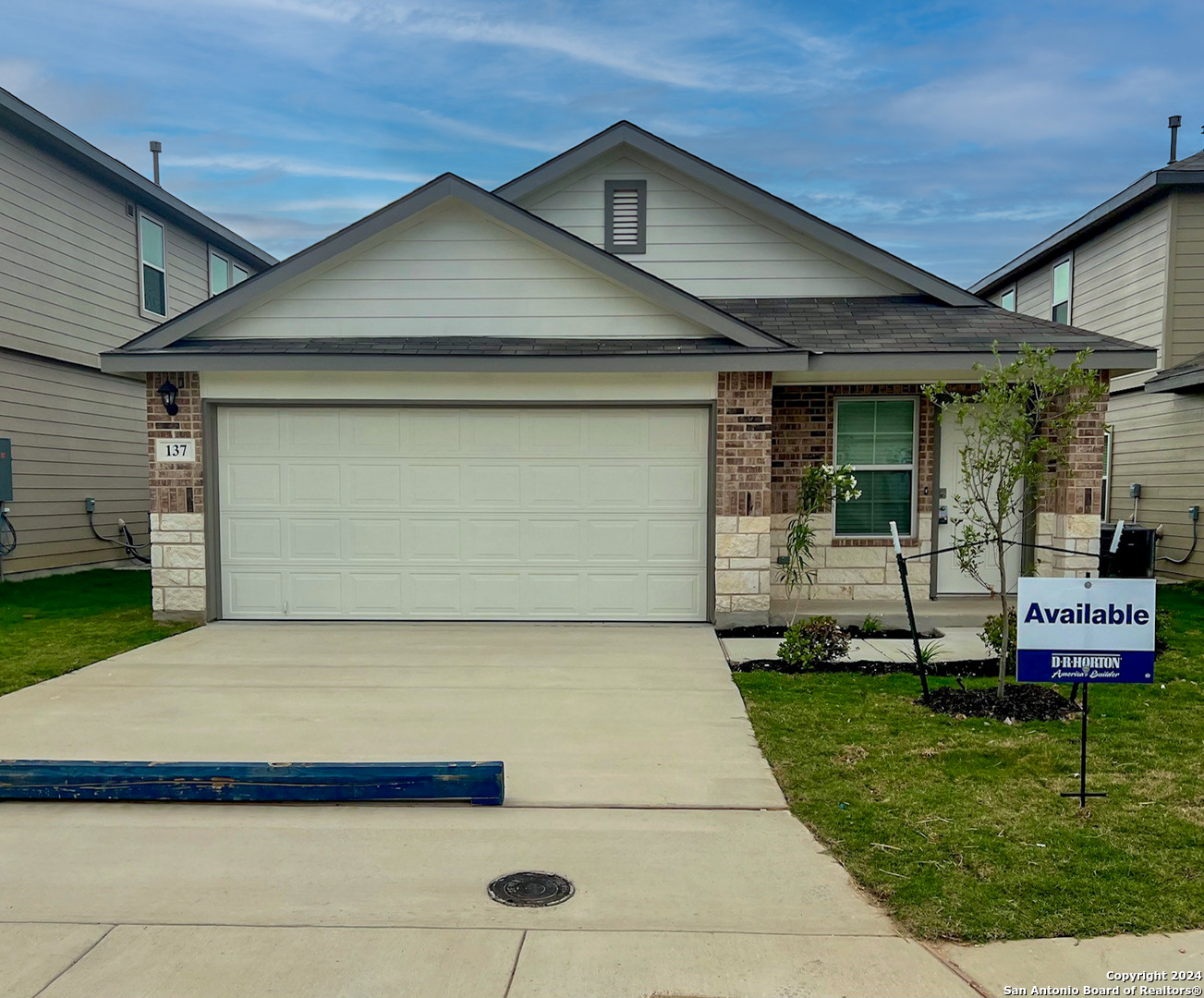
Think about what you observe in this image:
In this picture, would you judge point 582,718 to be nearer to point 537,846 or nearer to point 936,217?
point 537,846

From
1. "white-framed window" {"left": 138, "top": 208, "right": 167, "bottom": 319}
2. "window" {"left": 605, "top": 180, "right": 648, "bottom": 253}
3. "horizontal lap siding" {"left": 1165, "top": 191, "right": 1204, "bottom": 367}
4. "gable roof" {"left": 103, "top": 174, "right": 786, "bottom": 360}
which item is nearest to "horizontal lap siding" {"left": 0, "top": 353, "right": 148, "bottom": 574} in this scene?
"white-framed window" {"left": 138, "top": 208, "right": 167, "bottom": 319}

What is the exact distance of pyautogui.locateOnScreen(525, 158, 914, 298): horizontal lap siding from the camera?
11023 mm

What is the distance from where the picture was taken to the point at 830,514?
10227 millimetres

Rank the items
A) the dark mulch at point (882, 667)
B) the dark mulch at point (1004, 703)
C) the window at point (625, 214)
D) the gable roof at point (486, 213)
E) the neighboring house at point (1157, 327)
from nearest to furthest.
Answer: the dark mulch at point (1004, 703) < the dark mulch at point (882, 667) < the gable roof at point (486, 213) < the window at point (625, 214) < the neighboring house at point (1157, 327)

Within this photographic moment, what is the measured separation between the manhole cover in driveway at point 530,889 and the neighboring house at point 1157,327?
12.3 meters

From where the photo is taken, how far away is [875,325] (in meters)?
9.88

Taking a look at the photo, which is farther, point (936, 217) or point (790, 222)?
point (936, 217)

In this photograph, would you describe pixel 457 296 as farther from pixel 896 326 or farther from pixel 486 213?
pixel 896 326

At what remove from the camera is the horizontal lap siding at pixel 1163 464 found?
12961mm

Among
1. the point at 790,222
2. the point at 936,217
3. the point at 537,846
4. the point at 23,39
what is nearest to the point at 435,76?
the point at 23,39

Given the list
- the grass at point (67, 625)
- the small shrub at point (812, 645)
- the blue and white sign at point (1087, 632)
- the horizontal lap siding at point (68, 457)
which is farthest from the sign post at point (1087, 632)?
the horizontal lap siding at point (68, 457)

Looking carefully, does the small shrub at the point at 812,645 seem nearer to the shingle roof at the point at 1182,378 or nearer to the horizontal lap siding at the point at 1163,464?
the shingle roof at the point at 1182,378

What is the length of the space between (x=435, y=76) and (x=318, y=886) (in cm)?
2277

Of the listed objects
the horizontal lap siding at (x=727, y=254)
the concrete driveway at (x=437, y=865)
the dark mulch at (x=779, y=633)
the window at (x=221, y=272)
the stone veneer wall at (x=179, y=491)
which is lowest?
the concrete driveway at (x=437, y=865)
